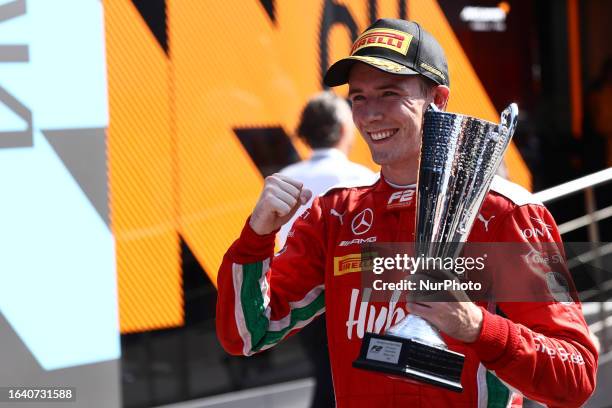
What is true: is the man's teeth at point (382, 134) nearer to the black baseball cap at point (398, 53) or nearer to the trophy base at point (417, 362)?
the black baseball cap at point (398, 53)

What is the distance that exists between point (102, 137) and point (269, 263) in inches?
94.8

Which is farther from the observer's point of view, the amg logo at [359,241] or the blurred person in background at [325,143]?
the blurred person in background at [325,143]

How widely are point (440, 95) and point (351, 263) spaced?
456 millimetres

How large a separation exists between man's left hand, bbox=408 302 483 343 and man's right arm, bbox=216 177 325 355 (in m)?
0.42

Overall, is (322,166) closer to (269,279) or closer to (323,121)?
(323,121)

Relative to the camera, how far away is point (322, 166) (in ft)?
13.7

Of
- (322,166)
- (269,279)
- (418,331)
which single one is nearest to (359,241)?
(269,279)

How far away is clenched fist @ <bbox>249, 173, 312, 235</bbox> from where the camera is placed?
6.37 ft

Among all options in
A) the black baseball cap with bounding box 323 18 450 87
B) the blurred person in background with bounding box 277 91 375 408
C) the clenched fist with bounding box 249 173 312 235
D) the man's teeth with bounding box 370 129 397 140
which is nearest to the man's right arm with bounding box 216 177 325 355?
the clenched fist with bounding box 249 173 312 235

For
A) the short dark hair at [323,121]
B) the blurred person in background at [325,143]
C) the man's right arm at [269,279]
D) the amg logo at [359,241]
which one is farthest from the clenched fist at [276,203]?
the short dark hair at [323,121]

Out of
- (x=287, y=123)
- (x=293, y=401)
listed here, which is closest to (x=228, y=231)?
(x=287, y=123)

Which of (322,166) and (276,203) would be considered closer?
(276,203)

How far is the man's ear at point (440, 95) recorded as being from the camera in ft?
7.03

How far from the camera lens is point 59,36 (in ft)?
13.4
